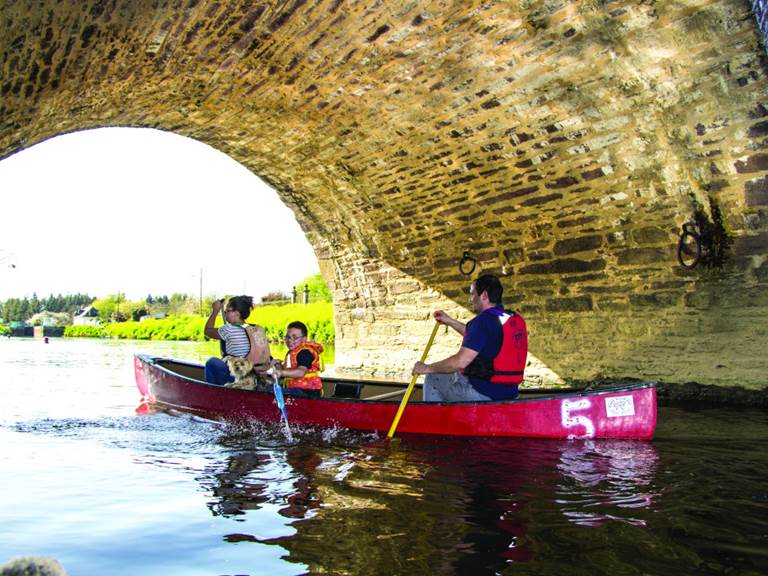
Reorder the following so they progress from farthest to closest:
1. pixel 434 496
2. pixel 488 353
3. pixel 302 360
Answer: pixel 302 360
pixel 488 353
pixel 434 496

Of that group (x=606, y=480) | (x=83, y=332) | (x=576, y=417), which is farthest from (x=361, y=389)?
(x=83, y=332)

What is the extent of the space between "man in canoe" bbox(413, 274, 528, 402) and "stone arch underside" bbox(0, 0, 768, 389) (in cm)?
210

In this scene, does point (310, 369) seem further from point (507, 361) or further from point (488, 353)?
point (507, 361)

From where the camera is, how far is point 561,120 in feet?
22.1

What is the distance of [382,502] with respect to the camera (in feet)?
12.2

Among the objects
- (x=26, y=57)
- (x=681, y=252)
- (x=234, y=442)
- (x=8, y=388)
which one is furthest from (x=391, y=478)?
(x=8, y=388)

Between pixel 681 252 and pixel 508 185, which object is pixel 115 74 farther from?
pixel 681 252

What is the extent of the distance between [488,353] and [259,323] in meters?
26.3

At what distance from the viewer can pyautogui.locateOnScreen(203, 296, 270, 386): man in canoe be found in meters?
7.04

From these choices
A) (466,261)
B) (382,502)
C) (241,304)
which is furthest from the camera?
(466,261)

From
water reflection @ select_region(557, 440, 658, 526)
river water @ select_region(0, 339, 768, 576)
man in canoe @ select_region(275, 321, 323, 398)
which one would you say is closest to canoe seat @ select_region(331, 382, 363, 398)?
man in canoe @ select_region(275, 321, 323, 398)

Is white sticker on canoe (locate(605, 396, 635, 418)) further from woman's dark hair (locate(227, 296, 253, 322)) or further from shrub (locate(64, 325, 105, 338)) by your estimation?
shrub (locate(64, 325, 105, 338))

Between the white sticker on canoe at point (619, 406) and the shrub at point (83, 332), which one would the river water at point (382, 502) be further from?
the shrub at point (83, 332)

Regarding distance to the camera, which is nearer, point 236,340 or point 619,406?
point 619,406
